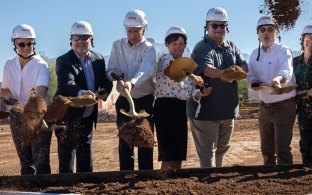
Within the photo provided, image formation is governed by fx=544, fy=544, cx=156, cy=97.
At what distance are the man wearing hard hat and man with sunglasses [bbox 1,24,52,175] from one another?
2.47 ft

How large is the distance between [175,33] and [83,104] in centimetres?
130

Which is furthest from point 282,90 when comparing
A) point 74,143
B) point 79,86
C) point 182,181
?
point 74,143

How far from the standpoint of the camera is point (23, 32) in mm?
5707

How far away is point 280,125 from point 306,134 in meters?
0.59

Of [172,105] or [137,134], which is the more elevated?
[172,105]

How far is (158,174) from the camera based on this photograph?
5234 mm

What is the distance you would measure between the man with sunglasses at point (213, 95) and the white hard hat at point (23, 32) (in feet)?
5.78

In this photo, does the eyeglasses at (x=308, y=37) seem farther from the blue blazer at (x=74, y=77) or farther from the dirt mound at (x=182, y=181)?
the blue blazer at (x=74, y=77)

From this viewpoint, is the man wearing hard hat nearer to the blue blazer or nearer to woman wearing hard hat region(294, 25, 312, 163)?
the blue blazer

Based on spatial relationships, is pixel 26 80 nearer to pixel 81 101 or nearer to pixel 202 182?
pixel 81 101

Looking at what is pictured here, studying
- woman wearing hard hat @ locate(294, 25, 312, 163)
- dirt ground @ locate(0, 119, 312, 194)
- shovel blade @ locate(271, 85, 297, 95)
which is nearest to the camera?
dirt ground @ locate(0, 119, 312, 194)

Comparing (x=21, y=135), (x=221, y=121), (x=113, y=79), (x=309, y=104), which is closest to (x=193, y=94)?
(x=221, y=121)

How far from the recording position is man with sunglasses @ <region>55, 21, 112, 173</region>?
5785 millimetres

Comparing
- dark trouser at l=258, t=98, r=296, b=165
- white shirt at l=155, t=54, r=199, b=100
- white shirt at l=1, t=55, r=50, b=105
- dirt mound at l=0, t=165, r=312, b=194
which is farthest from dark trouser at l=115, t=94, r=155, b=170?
dark trouser at l=258, t=98, r=296, b=165
